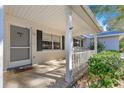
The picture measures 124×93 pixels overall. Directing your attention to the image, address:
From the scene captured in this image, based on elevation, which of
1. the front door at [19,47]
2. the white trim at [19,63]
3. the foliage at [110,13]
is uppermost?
the foliage at [110,13]

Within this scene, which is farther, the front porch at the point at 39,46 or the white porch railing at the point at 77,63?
the white porch railing at the point at 77,63

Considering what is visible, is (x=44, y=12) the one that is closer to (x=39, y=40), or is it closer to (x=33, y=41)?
(x=33, y=41)

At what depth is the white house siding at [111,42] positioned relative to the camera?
2198 cm

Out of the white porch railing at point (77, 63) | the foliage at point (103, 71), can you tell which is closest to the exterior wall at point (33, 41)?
the white porch railing at point (77, 63)

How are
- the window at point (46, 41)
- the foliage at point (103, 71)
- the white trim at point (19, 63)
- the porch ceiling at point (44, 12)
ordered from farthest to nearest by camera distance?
the window at point (46, 41) < the white trim at point (19, 63) < the porch ceiling at point (44, 12) < the foliage at point (103, 71)

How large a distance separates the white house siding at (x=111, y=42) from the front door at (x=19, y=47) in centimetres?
1633

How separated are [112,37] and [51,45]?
13.7 meters

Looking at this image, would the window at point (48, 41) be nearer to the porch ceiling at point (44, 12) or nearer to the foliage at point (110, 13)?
the porch ceiling at point (44, 12)

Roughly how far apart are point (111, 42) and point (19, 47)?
1734 cm

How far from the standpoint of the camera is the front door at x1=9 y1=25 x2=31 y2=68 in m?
7.50

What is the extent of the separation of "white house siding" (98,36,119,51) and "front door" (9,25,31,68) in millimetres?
16328

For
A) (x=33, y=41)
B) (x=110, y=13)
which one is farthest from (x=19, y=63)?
(x=110, y=13)
